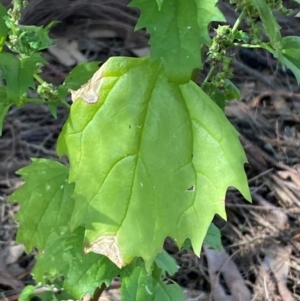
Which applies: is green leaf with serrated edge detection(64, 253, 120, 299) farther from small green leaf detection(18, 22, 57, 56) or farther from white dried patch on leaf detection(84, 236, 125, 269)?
small green leaf detection(18, 22, 57, 56)

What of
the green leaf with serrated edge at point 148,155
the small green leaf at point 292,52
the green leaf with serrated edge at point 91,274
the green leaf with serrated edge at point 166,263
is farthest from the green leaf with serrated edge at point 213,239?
the small green leaf at point 292,52

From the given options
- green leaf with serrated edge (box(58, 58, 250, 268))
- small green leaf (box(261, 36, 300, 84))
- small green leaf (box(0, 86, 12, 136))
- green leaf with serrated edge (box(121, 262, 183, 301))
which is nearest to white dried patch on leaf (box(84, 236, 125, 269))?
green leaf with serrated edge (box(58, 58, 250, 268))

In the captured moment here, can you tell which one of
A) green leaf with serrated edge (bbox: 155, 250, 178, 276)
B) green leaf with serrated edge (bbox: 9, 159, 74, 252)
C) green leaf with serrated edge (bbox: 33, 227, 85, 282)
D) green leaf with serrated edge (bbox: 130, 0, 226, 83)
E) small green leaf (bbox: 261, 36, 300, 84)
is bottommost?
green leaf with serrated edge (bbox: 155, 250, 178, 276)

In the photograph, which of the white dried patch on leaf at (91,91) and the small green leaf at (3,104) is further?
the small green leaf at (3,104)

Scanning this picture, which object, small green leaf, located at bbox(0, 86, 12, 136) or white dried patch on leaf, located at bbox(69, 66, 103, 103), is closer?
white dried patch on leaf, located at bbox(69, 66, 103, 103)

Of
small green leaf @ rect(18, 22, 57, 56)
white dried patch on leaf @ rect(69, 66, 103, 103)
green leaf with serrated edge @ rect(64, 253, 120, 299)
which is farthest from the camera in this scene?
green leaf with serrated edge @ rect(64, 253, 120, 299)

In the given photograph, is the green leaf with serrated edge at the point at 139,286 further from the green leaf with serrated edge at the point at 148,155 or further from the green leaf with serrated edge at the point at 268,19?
the green leaf with serrated edge at the point at 268,19
